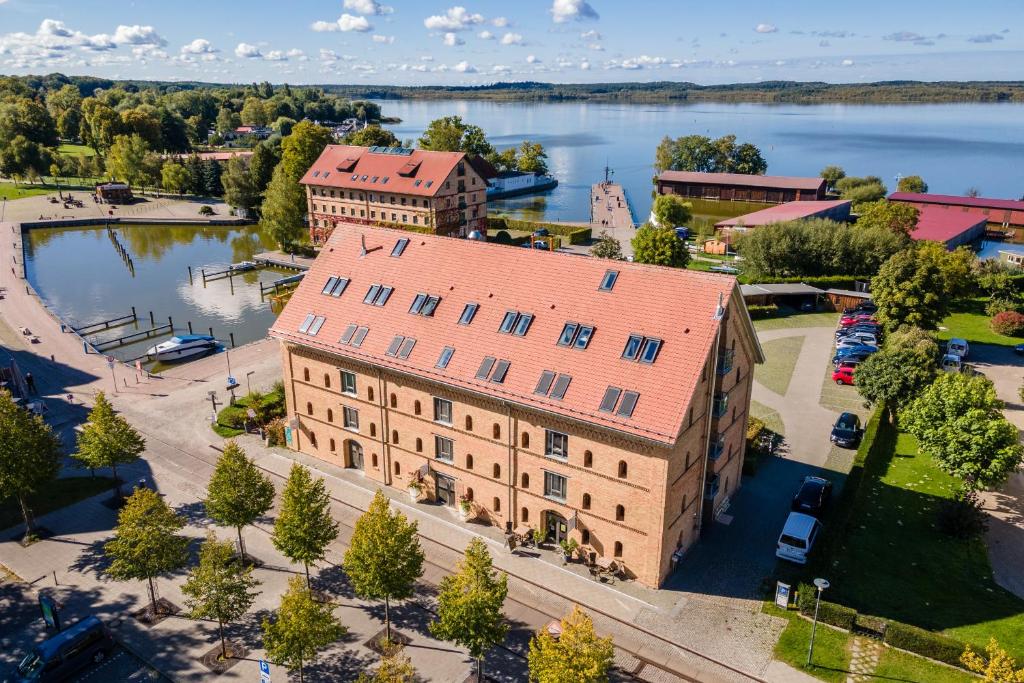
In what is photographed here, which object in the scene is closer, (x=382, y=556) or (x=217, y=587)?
(x=217, y=587)

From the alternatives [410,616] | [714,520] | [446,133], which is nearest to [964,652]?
[714,520]

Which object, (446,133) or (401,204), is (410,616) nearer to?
(401,204)

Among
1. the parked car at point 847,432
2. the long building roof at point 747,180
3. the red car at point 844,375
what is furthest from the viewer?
the long building roof at point 747,180

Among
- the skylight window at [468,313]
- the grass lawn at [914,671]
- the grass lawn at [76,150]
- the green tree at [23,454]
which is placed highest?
the grass lawn at [76,150]

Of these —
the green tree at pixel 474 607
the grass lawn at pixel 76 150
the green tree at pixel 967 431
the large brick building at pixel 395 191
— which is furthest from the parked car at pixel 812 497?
the grass lawn at pixel 76 150

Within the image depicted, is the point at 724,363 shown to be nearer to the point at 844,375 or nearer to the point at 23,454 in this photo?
the point at 844,375

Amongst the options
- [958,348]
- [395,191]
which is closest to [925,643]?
[958,348]

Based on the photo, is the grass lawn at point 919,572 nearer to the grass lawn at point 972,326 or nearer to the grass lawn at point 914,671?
the grass lawn at point 914,671
